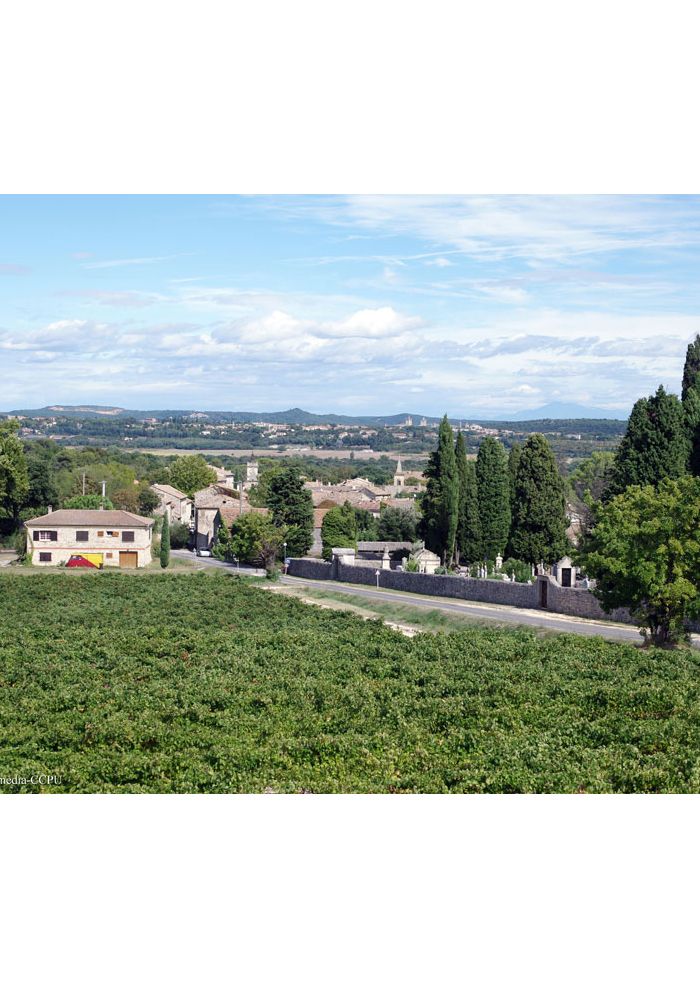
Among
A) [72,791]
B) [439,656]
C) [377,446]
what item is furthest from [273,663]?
[377,446]

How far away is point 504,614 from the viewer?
56.9 feet

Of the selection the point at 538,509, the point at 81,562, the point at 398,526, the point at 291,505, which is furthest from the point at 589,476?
the point at 81,562

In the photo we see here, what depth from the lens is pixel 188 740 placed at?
7.84 meters

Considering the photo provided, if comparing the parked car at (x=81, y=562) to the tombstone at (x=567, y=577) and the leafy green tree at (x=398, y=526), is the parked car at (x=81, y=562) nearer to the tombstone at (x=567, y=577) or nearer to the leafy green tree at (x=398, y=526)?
the tombstone at (x=567, y=577)

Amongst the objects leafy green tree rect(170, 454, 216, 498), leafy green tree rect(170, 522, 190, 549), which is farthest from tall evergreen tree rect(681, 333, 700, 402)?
leafy green tree rect(170, 454, 216, 498)

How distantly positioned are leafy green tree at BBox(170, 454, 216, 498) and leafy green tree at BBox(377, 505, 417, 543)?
854 inches

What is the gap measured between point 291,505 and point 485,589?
14.6 meters

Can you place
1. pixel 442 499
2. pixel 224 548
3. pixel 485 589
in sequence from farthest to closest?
pixel 224 548 < pixel 442 499 < pixel 485 589

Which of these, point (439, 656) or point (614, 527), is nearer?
point (439, 656)

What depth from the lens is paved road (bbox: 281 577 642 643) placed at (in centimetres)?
1539

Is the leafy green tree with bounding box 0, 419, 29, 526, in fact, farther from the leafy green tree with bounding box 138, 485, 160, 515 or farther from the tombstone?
the leafy green tree with bounding box 138, 485, 160, 515

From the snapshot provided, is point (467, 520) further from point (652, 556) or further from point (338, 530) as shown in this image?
point (652, 556)

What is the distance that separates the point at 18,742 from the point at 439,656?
5.21 m

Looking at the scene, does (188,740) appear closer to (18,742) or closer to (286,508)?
(18,742)
